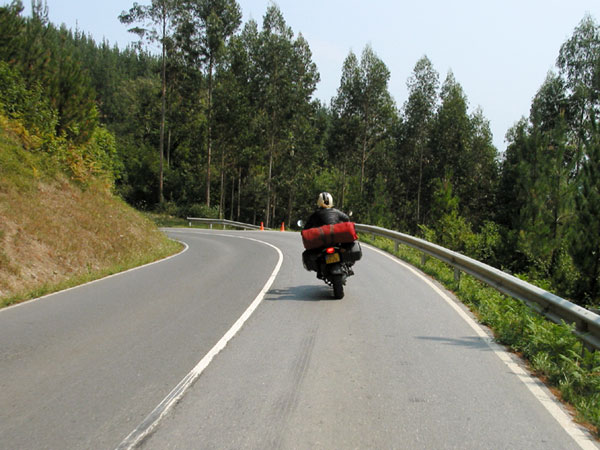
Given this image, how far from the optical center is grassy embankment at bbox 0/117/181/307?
11.3 metres

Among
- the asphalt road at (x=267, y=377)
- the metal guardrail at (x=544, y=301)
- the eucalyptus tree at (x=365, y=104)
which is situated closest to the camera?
the asphalt road at (x=267, y=377)

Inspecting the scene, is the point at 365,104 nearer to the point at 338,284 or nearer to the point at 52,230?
the point at 52,230

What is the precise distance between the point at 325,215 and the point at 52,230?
8394 millimetres

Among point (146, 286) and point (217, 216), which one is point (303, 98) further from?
point (146, 286)

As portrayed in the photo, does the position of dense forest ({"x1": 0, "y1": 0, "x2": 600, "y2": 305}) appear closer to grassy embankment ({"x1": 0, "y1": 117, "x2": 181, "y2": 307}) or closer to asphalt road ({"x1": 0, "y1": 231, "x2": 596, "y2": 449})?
grassy embankment ({"x1": 0, "y1": 117, "x2": 181, "y2": 307})

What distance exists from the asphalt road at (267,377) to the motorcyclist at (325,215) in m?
1.47

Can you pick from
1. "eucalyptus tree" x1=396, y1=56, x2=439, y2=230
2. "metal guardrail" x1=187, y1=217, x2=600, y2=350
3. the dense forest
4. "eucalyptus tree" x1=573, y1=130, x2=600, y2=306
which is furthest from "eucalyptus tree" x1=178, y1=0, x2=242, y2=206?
"metal guardrail" x1=187, y1=217, x2=600, y2=350

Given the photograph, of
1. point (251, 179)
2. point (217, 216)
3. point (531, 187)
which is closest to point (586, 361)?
point (531, 187)

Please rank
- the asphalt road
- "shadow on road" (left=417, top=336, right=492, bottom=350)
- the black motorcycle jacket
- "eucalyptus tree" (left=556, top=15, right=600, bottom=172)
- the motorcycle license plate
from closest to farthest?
the asphalt road < "shadow on road" (left=417, top=336, right=492, bottom=350) < the motorcycle license plate < the black motorcycle jacket < "eucalyptus tree" (left=556, top=15, right=600, bottom=172)

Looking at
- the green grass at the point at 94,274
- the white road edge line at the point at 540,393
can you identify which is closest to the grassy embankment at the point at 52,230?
the green grass at the point at 94,274

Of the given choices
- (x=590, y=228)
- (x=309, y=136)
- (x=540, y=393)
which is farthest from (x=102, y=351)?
(x=309, y=136)

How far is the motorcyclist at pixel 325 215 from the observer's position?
9.58 m

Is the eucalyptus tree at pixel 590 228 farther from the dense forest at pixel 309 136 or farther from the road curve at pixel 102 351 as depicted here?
the road curve at pixel 102 351

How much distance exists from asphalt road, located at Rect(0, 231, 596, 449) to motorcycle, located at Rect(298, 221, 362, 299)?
43 centimetres
